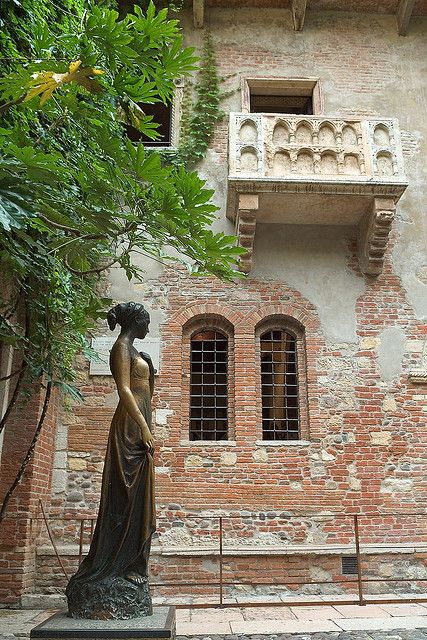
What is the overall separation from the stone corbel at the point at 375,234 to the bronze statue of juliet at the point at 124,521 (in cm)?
556

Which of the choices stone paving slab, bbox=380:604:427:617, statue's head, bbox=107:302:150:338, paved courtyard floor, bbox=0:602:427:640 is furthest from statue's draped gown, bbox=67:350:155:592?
stone paving slab, bbox=380:604:427:617

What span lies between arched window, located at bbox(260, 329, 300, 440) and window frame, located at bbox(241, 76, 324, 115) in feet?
13.7

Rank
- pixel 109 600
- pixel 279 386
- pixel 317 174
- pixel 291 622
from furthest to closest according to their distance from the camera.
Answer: pixel 279 386 → pixel 317 174 → pixel 291 622 → pixel 109 600

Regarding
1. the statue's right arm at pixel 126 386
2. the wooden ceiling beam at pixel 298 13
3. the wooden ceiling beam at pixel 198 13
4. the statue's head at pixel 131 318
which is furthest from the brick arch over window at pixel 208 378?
the wooden ceiling beam at pixel 298 13

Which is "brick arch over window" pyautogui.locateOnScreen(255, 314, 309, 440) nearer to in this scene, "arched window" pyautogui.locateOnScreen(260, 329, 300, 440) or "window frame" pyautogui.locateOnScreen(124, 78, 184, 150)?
"arched window" pyautogui.locateOnScreen(260, 329, 300, 440)

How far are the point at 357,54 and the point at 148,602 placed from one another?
1000 centimetres

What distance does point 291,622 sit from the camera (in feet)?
19.5

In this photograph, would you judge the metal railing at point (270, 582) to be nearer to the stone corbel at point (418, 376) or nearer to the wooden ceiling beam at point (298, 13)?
the stone corbel at point (418, 376)

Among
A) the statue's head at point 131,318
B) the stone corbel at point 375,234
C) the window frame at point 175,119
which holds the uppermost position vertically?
the window frame at point 175,119

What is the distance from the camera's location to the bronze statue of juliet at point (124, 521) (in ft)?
12.7

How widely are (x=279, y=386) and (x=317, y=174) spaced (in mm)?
3305

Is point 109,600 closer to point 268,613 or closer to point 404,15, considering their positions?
point 268,613

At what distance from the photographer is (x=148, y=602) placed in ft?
13.0

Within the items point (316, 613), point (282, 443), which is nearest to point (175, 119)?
point (282, 443)
